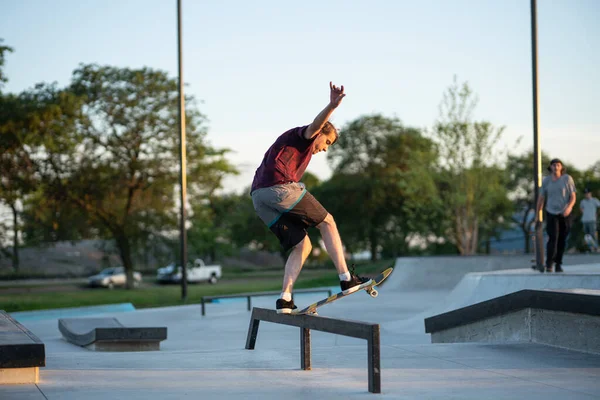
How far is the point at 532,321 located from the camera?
8195 millimetres

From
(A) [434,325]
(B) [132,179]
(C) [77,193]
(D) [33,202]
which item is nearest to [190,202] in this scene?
(B) [132,179]

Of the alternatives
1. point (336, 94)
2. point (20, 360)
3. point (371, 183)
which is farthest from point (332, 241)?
point (371, 183)

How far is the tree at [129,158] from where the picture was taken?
36.0 metres

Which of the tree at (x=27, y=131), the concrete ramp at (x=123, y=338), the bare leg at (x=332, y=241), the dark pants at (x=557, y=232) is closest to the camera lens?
the bare leg at (x=332, y=241)

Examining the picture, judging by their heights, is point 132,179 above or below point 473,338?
above

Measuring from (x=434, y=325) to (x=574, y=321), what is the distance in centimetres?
320

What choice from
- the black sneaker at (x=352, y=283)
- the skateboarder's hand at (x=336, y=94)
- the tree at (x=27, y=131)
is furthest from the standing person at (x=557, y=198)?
the tree at (x=27, y=131)

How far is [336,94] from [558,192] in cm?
688

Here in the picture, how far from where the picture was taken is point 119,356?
24.4 ft

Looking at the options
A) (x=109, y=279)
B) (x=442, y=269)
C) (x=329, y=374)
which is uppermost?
(x=329, y=374)

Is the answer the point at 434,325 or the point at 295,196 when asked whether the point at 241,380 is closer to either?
the point at 295,196

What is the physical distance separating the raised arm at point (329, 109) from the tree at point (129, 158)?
3010 centimetres

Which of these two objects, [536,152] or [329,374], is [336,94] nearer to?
[329,374]

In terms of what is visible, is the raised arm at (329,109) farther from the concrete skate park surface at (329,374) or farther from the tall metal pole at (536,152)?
the tall metal pole at (536,152)
